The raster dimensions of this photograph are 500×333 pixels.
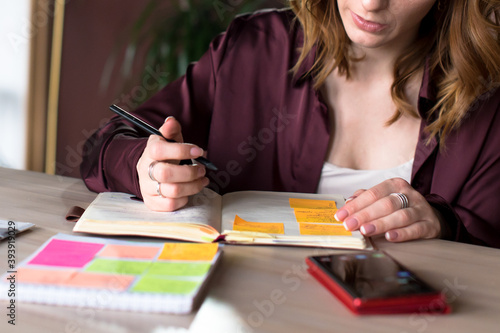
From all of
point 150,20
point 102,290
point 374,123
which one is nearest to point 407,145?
point 374,123

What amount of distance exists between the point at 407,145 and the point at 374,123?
11 centimetres

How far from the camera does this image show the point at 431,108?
1375 mm

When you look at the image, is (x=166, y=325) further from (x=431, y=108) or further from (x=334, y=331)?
(x=431, y=108)

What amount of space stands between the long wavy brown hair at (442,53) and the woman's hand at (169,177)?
597mm

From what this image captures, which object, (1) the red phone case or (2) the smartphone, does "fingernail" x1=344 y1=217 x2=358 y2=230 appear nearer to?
(2) the smartphone

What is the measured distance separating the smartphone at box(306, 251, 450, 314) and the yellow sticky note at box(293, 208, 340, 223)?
18 cm

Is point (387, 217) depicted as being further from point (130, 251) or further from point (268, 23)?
point (268, 23)

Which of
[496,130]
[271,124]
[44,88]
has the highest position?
[496,130]

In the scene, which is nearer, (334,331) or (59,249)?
(334,331)

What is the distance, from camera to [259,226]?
919 millimetres

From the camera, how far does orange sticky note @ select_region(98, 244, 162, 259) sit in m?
0.75

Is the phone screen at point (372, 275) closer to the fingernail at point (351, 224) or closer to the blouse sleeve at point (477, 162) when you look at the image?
the fingernail at point (351, 224)

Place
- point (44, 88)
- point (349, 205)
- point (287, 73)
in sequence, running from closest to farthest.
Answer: point (349, 205) < point (287, 73) < point (44, 88)

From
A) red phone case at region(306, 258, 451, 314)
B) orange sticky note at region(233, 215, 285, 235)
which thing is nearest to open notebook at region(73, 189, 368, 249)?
orange sticky note at region(233, 215, 285, 235)
